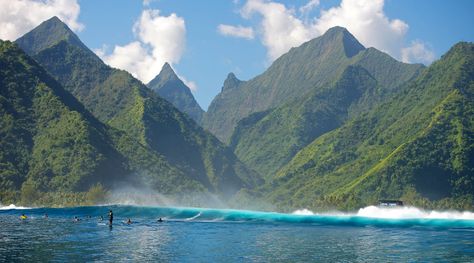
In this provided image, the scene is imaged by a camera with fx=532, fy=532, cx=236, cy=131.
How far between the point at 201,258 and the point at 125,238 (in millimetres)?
28167

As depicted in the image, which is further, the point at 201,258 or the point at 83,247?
the point at 83,247

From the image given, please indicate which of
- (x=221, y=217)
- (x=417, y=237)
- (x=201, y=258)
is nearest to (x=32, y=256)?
(x=201, y=258)

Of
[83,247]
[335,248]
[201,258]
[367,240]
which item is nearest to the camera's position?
[201,258]

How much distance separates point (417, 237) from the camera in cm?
10881

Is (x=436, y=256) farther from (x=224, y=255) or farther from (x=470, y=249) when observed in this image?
(x=224, y=255)

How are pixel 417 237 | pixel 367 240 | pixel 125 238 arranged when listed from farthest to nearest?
pixel 417 237, pixel 367 240, pixel 125 238

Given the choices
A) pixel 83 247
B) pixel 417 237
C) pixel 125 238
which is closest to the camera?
pixel 83 247

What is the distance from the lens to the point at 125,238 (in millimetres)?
93938

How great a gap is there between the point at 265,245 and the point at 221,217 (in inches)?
3301

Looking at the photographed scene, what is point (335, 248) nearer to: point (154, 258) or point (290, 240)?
point (290, 240)

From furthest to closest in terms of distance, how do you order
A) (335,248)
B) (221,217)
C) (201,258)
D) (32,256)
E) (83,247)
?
1. (221,217)
2. (335,248)
3. (83,247)
4. (201,258)
5. (32,256)

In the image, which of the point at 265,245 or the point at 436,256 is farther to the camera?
the point at 265,245

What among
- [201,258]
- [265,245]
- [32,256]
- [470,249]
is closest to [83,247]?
[32,256]

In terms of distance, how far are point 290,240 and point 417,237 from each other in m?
29.4
